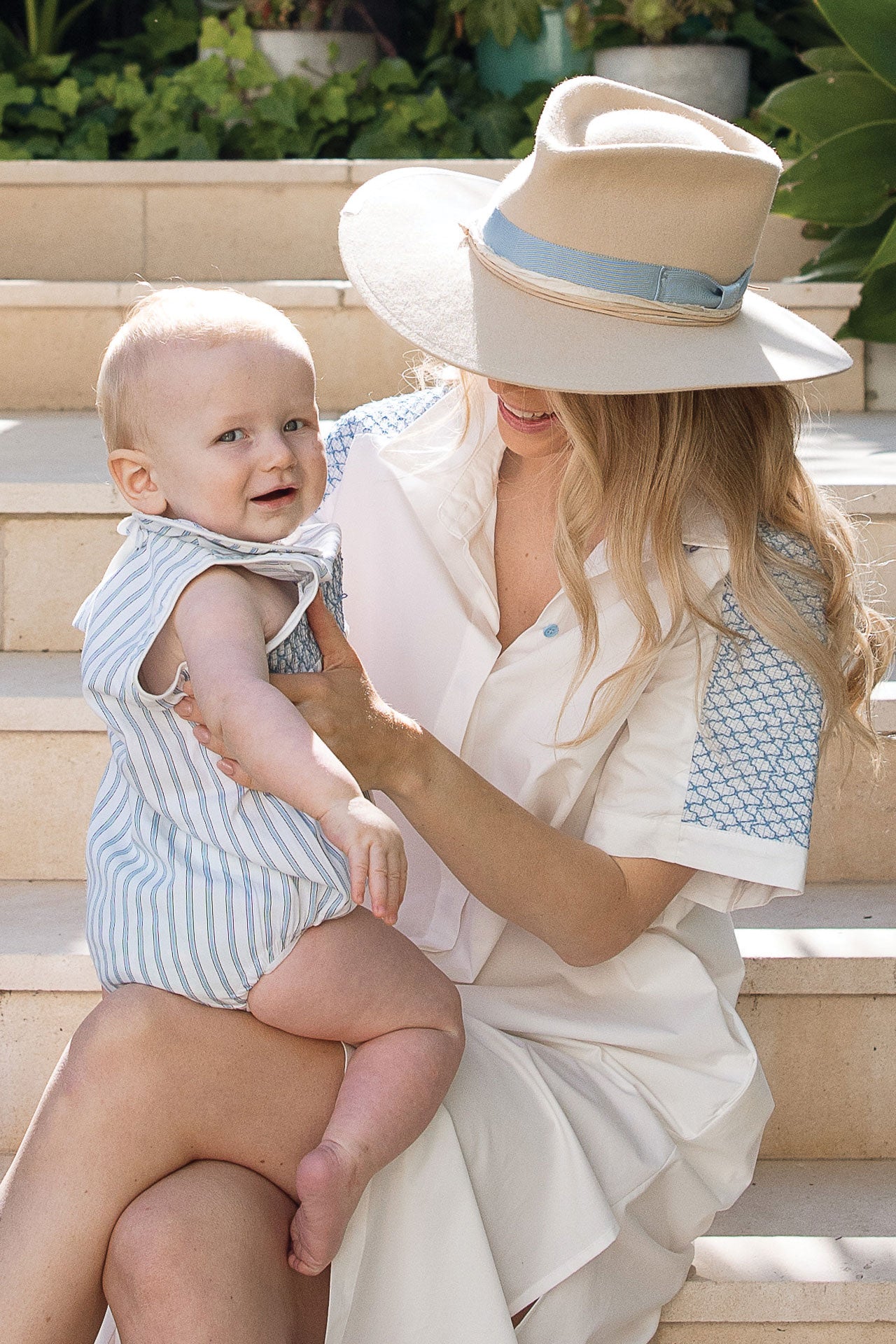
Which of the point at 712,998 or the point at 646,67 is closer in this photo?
the point at 712,998

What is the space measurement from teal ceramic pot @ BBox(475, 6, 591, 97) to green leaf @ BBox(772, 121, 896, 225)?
42.1 inches

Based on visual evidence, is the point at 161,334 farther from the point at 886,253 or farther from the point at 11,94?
the point at 11,94

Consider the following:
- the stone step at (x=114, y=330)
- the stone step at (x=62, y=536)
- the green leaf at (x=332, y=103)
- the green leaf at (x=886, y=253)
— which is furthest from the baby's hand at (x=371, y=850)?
the green leaf at (x=332, y=103)

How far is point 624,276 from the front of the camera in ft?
4.01

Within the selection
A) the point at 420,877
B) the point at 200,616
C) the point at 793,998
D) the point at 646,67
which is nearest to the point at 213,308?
the point at 200,616

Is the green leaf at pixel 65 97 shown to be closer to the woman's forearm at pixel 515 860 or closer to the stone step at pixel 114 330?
the stone step at pixel 114 330

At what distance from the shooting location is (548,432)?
1359 mm

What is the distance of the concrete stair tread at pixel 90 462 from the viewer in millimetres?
2080

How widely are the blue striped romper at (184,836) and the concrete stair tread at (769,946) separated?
424 millimetres

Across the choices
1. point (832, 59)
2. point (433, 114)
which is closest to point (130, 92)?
point (433, 114)

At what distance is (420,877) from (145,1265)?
0.50 meters

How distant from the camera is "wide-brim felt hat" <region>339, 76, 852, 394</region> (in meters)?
1.19

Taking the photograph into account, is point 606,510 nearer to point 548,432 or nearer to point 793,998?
point 548,432

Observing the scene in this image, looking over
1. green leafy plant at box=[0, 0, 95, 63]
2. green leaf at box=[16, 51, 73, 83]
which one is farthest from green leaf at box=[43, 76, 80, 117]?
green leafy plant at box=[0, 0, 95, 63]
